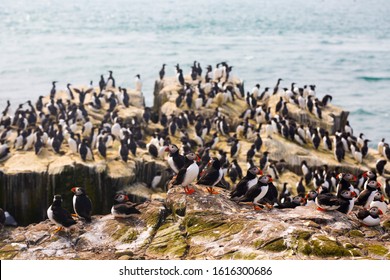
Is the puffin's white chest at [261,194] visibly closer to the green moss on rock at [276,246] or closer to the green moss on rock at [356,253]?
the green moss on rock at [276,246]

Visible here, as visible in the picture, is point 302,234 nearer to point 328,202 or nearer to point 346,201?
point 328,202

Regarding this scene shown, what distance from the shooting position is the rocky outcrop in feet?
30.0

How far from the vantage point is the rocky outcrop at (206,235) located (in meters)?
9.14

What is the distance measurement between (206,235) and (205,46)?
61441mm

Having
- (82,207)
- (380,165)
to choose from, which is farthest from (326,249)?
(380,165)

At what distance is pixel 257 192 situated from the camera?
10.8m

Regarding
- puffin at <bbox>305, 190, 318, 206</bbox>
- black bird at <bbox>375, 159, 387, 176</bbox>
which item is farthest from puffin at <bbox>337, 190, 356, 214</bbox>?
black bird at <bbox>375, 159, 387, 176</bbox>

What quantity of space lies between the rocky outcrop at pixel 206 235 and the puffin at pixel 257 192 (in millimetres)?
161

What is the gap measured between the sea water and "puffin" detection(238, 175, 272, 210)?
24555 mm

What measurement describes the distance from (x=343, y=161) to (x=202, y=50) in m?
46.7

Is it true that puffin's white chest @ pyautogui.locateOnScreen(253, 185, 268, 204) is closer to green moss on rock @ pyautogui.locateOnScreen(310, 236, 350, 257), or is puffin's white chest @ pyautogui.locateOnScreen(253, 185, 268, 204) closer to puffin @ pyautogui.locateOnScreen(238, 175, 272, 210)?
puffin @ pyautogui.locateOnScreen(238, 175, 272, 210)

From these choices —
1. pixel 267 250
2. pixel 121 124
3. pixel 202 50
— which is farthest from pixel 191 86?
pixel 202 50

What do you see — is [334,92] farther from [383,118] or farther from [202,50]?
[202,50]

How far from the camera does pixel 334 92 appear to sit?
47.5 metres
